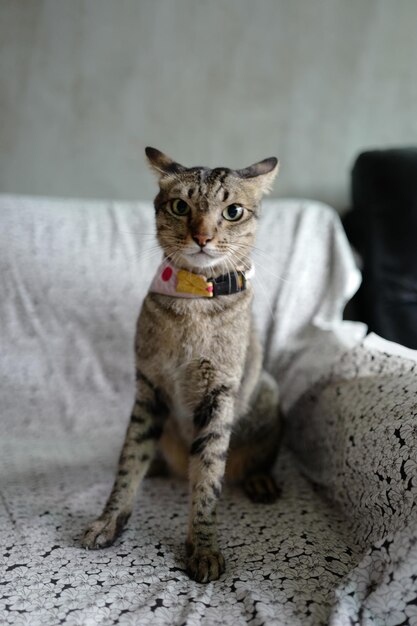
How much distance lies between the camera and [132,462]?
1256mm

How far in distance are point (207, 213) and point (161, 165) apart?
21 cm

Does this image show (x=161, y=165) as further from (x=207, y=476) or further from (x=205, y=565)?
(x=205, y=565)

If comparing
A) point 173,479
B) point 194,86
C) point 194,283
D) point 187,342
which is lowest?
point 173,479

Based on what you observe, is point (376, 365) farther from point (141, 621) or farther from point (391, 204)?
point (141, 621)

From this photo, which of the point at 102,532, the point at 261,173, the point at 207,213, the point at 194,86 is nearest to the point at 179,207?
the point at 207,213

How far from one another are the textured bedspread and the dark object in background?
0.09m

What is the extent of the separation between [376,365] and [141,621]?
2.84ft

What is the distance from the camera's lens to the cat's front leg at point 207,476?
1.09 meters

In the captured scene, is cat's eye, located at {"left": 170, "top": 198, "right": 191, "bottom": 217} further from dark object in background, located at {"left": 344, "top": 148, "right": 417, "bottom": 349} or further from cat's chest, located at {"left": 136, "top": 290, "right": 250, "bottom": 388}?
dark object in background, located at {"left": 344, "top": 148, "right": 417, "bottom": 349}

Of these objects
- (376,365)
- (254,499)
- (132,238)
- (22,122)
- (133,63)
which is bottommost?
(254,499)

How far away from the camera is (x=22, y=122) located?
1853 millimetres

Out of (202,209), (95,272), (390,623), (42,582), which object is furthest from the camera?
(95,272)

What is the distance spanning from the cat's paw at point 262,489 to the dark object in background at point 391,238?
62cm

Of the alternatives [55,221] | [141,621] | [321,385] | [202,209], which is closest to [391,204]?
[321,385]
